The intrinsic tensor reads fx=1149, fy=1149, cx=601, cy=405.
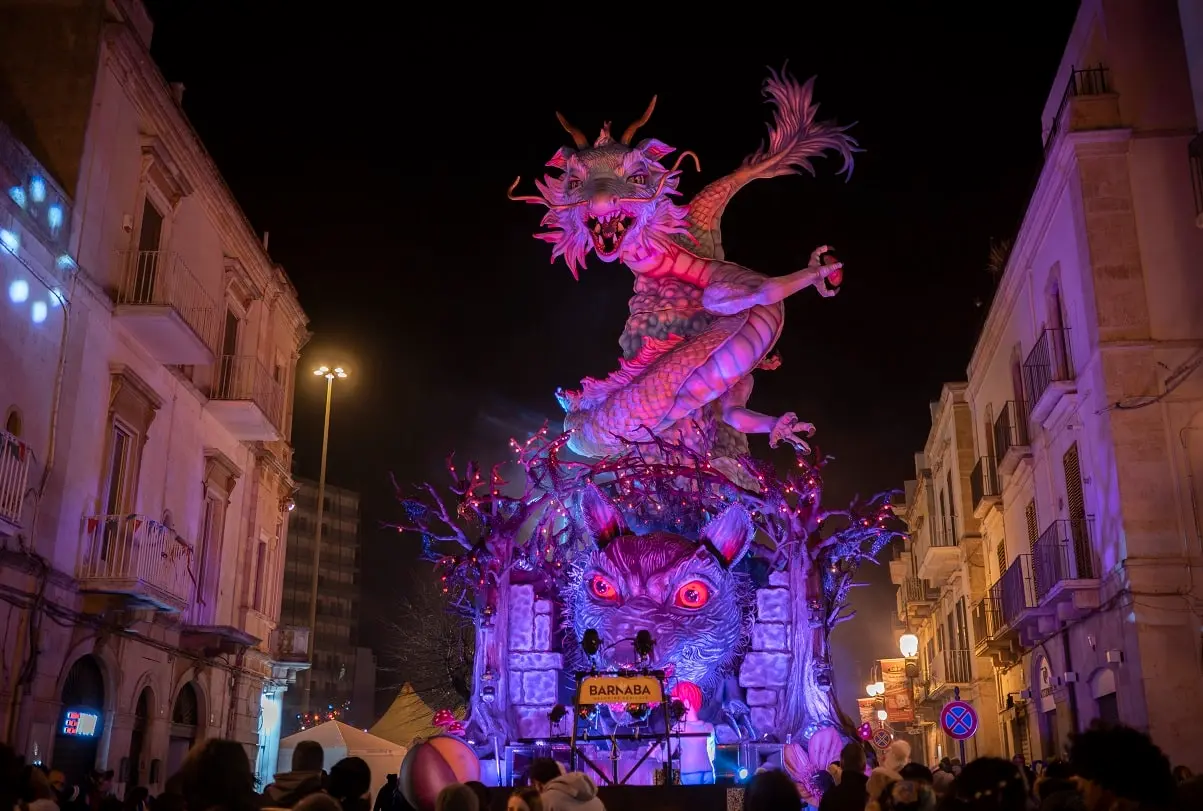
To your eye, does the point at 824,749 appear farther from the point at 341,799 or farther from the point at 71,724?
the point at 71,724

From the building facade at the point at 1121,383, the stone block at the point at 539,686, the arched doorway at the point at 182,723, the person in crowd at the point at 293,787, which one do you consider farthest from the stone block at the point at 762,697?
the arched doorway at the point at 182,723

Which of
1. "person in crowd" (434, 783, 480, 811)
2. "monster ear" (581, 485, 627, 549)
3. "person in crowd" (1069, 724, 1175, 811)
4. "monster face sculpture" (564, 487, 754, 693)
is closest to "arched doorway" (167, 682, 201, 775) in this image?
"monster ear" (581, 485, 627, 549)

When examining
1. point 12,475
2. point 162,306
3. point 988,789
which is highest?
point 162,306

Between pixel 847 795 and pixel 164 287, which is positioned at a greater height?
pixel 164 287

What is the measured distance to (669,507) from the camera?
55.6 ft

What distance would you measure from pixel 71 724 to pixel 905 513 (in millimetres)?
32755

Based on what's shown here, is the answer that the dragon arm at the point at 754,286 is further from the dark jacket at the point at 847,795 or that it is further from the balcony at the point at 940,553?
the balcony at the point at 940,553

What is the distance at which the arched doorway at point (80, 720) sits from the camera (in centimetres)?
1642

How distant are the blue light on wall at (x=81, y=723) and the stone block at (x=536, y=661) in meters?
6.48

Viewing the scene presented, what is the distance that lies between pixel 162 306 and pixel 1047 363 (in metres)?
14.8

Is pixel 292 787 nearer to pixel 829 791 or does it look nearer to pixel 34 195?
pixel 829 791

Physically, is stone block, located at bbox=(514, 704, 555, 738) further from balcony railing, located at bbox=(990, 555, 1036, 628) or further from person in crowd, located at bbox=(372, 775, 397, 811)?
balcony railing, located at bbox=(990, 555, 1036, 628)

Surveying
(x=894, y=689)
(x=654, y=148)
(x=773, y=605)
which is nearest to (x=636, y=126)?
(x=654, y=148)

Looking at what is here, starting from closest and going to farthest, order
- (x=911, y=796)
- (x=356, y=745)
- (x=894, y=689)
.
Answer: (x=911, y=796)
(x=356, y=745)
(x=894, y=689)
